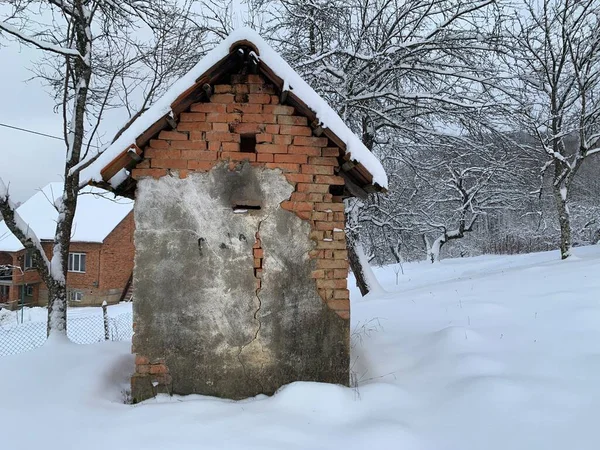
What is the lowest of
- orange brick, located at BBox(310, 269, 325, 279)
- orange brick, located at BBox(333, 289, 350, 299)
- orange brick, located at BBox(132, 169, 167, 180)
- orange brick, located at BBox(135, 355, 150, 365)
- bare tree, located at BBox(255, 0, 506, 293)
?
orange brick, located at BBox(135, 355, 150, 365)

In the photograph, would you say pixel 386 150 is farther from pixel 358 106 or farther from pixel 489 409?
pixel 489 409

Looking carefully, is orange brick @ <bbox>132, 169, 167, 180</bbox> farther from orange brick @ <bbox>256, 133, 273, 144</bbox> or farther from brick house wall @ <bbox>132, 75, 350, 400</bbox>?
orange brick @ <bbox>256, 133, 273, 144</bbox>

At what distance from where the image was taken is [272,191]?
164 inches

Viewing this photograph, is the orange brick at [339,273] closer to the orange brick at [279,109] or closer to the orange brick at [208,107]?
the orange brick at [279,109]

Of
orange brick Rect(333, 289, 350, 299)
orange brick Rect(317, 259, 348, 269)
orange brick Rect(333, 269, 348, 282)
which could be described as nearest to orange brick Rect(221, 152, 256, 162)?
orange brick Rect(317, 259, 348, 269)

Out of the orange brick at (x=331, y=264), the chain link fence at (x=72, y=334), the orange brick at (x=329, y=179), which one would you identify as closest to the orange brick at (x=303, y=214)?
the orange brick at (x=329, y=179)

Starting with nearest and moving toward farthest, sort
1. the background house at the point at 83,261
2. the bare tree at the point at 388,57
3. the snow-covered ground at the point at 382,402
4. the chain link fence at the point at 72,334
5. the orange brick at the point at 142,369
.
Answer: the snow-covered ground at the point at 382,402, the orange brick at the point at 142,369, the bare tree at the point at 388,57, the chain link fence at the point at 72,334, the background house at the point at 83,261

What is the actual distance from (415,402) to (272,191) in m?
2.43

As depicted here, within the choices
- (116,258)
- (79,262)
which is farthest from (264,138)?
(79,262)

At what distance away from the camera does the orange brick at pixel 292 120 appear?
167 inches

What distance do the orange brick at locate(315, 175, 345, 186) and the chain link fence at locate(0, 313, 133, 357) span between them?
8916 millimetres

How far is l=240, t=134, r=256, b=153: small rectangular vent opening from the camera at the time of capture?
4.27m

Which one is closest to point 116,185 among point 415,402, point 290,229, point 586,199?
point 290,229

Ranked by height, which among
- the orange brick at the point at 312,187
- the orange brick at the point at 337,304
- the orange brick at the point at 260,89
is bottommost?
the orange brick at the point at 337,304
